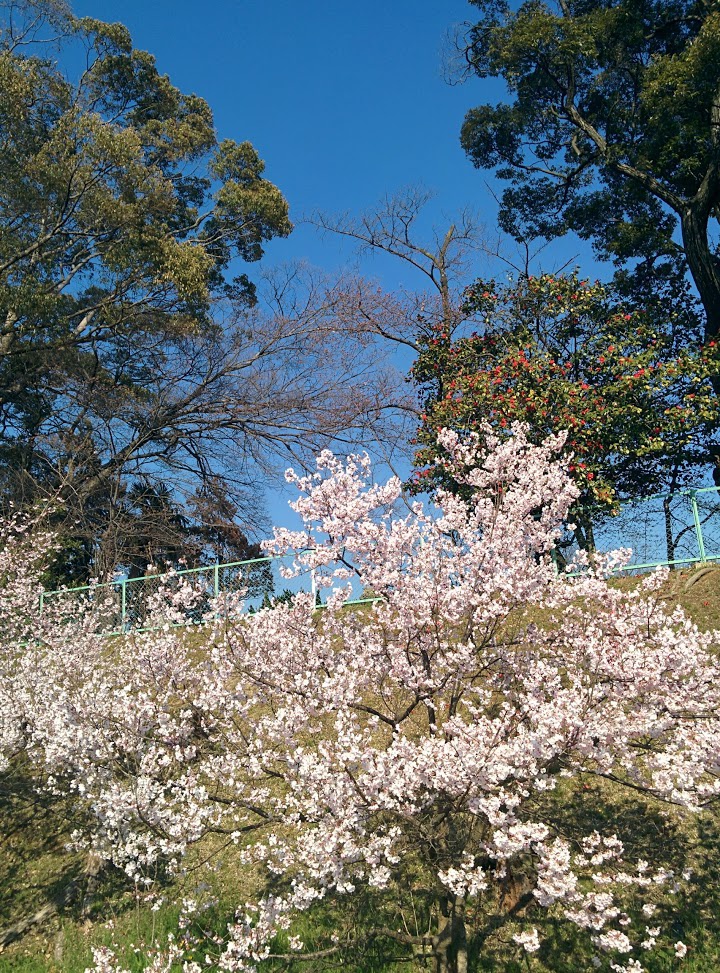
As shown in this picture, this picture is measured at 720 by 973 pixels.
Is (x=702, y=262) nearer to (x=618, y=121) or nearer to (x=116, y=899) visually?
(x=618, y=121)

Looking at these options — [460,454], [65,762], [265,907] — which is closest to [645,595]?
[460,454]

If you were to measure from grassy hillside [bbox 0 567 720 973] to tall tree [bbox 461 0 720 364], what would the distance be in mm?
8720

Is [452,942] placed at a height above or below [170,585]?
below

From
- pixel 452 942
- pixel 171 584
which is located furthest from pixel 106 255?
pixel 452 942

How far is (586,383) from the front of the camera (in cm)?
1333

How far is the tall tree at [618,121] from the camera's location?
47.3 ft

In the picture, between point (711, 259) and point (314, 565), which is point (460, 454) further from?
point (711, 259)

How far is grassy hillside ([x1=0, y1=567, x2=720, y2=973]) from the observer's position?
6.70 m

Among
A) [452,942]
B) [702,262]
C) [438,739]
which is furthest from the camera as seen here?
[702,262]

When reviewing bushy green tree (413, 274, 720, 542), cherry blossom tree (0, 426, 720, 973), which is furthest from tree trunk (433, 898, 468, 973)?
bushy green tree (413, 274, 720, 542)

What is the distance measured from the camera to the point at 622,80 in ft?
53.6

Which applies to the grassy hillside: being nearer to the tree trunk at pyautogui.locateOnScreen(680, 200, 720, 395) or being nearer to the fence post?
the fence post

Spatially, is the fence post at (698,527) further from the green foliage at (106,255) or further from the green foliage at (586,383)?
the green foliage at (106,255)

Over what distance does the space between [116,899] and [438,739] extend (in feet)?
17.9
